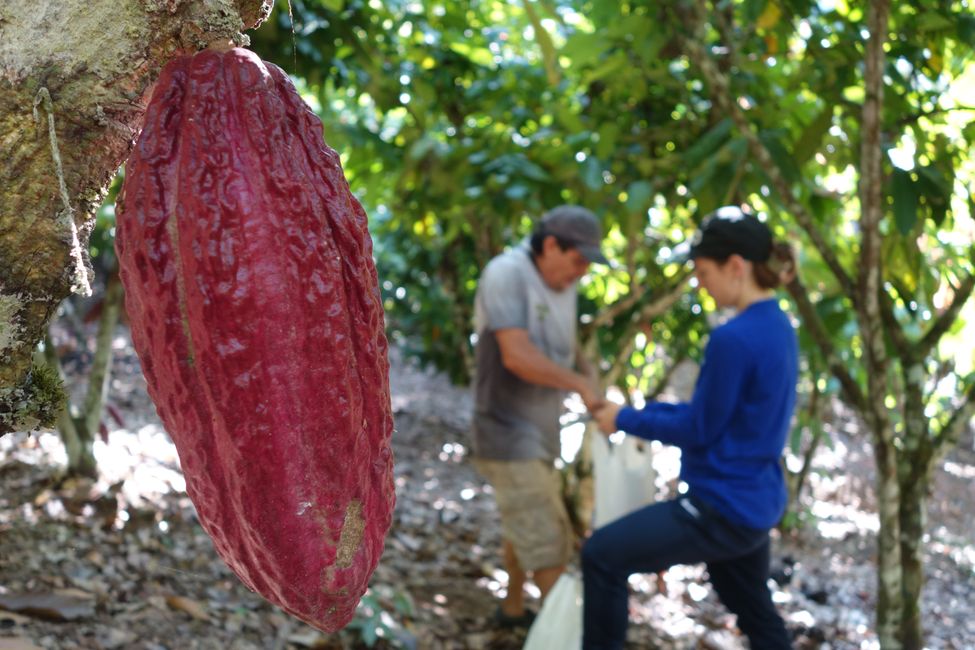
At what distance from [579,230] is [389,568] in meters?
1.51

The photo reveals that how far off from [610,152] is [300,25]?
116 centimetres

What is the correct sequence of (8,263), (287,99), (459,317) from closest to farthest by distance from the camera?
(8,263) → (287,99) → (459,317)

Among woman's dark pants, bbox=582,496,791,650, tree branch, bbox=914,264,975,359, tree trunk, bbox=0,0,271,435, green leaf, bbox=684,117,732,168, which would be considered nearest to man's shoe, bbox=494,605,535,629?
woman's dark pants, bbox=582,496,791,650

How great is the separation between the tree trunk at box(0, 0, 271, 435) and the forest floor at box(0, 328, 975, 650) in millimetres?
620

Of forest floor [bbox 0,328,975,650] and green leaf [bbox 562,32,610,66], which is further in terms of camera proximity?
green leaf [bbox 562,32,610,66]

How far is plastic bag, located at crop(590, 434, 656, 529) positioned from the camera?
113 inches

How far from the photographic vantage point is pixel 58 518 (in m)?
2.67

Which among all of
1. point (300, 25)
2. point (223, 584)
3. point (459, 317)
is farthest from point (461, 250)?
point (223, 584)

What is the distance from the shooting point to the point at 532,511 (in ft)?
10.5

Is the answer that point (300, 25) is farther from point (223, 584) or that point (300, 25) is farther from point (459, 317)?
point (459, 317)

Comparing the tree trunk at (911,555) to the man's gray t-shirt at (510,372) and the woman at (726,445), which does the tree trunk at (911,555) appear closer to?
the woman at (726,445)

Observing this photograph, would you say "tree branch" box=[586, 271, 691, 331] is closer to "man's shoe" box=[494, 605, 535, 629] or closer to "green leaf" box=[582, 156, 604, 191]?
"green leaf" box=[582, 156, 604, 191]

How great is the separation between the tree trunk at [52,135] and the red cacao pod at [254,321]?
4cm

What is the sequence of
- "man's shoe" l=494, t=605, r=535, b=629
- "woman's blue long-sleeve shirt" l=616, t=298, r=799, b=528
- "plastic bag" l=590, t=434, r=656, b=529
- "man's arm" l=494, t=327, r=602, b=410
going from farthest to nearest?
"man's shoe" l=494, t=605, r=535, b=629
"man's arm" l=494, t=327, r=602, b=410
"plastic bag" l=590, t=434, r=656, b=529
"woman's blue long-sleeve shirt" l=616, t=298, r=799, b=528
